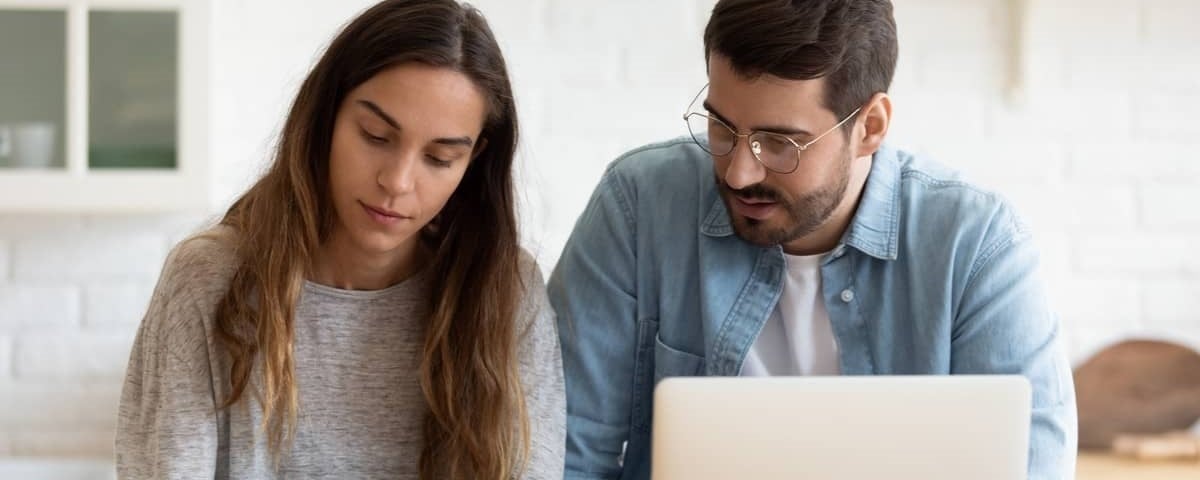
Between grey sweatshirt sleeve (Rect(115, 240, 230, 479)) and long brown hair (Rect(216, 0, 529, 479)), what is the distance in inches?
1.3

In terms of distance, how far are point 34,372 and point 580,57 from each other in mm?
A: 1036

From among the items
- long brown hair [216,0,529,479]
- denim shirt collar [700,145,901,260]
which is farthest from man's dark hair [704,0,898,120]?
long brown hair [216,0,529,479]

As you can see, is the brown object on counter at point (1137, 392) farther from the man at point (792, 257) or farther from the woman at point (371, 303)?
the woman at point (371, 303)

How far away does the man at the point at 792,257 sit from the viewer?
1.59 meters

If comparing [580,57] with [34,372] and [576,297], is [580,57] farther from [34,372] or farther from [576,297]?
[34,372]

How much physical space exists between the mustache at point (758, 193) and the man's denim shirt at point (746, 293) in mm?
93

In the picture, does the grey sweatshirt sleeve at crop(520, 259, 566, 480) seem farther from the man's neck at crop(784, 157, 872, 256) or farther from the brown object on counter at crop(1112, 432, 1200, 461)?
the brown object on counter at crop(1112, 432, 1200, 461)

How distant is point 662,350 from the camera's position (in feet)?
5.60

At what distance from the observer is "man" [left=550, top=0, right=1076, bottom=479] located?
1.59 meters

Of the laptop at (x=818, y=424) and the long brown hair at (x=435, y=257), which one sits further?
the long brown hair at (x=435, y=257)

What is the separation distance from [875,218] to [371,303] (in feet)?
1.90

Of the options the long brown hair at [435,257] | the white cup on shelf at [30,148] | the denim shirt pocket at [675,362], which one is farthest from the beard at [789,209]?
the white cup on shelf at [30,148]

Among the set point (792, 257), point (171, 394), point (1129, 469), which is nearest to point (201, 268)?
point (171, 394)

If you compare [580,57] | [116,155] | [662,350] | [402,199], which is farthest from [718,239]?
[116,155]
